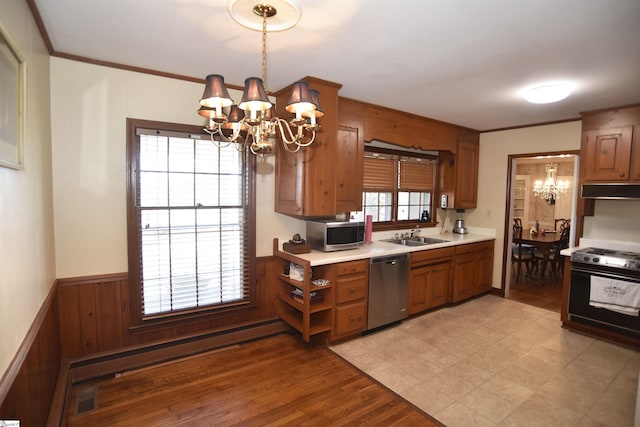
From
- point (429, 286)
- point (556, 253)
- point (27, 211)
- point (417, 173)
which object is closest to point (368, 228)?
point (429, 286)

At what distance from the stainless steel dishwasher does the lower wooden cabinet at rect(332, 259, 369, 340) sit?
82 millimetres

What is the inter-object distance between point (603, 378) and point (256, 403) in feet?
9.44

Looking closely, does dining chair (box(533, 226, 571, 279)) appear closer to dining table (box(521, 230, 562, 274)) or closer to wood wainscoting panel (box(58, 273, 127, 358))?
dining table (box(521, 230, 562, 274))

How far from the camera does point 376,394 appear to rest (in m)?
2.47

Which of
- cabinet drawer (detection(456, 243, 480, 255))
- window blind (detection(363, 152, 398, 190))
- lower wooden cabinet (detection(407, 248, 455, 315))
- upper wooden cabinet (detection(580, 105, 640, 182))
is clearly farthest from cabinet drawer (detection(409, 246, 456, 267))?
upper wooden cabinet (detection(580, 105, 640, 182))

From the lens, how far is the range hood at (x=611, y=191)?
3.35 metres

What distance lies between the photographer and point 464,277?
177 inches

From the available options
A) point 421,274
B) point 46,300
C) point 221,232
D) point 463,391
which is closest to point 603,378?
point 463,391

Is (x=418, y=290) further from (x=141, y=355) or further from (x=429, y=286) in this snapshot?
(x=141, y=355)

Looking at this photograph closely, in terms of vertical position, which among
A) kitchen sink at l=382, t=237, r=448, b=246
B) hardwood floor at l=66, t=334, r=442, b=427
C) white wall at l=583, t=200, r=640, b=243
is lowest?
hardwood floor at l=66, t=334, r=442, b=427

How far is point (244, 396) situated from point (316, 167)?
6.49ft

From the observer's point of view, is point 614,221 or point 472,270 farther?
point 472,270

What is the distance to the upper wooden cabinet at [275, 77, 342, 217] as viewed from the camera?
3020mm

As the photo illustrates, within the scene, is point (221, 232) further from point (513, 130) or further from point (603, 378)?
point (513, 130)
